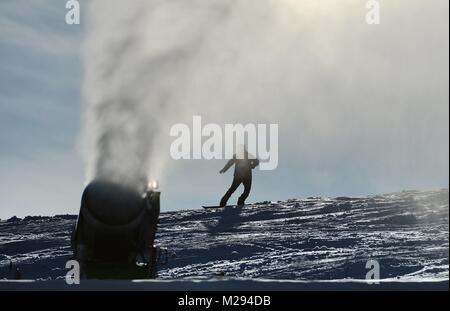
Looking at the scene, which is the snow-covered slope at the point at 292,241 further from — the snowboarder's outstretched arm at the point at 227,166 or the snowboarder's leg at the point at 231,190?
the snowboarder's outstretched arm at the point at 227,166

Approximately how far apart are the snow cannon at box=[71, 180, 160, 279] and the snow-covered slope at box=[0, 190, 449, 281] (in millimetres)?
3160

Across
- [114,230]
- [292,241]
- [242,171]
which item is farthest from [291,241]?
[114,230]

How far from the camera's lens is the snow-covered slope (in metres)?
21.5

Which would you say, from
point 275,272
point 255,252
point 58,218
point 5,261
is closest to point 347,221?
point 255,252

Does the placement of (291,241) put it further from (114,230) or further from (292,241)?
(114,230)

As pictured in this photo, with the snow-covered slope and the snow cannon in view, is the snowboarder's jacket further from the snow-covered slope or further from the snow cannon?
the snow cannon

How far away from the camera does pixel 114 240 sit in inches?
615

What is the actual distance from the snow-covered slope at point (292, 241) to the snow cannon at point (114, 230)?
3160mm

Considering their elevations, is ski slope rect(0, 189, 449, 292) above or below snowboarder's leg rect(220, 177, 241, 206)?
below

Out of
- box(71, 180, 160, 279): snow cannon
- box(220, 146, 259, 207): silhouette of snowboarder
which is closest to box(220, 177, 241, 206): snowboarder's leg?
box(220, 146, 259, 207): silhouette of snowboarder

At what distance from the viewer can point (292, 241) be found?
25.5 meters

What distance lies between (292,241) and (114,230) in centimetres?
1086
